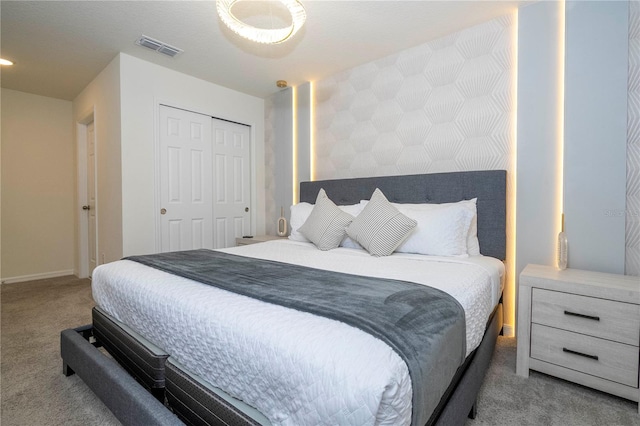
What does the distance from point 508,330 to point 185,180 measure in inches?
142

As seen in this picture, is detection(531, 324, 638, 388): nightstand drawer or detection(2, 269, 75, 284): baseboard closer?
detection(531, 324, 638, 388): nightstand drawer

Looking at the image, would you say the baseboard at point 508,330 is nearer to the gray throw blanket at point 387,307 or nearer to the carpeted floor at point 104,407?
the carpeted floor at point 104,407

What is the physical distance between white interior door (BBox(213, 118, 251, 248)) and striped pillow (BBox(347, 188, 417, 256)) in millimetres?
2283

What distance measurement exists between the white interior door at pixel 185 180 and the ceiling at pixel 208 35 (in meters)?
0.61

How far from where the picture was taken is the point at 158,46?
284 centimetres

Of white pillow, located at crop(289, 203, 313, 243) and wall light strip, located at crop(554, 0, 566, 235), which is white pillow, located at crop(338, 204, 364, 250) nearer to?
white pillow, located at crop(289, 203, 313, 243)

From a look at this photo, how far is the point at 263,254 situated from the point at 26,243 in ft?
13.4

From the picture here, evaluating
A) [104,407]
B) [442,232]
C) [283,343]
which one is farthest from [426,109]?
[104,407]

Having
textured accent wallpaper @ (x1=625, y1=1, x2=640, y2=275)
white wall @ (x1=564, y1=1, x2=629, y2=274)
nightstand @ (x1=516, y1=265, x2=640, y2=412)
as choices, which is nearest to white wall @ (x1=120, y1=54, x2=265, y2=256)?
nightstand @ (x1=516, y1=265, x2=640, y2=412)

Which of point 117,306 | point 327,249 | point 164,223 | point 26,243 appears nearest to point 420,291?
point 327,249

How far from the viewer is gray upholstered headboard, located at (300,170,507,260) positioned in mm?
2289

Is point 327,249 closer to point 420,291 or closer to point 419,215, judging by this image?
point 419,215

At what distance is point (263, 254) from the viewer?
2.25 meters

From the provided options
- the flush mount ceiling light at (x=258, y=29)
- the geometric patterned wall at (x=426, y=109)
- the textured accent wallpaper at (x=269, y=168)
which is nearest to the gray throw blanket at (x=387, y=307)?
the flush mount ceiling light at (x=258, y=29)
